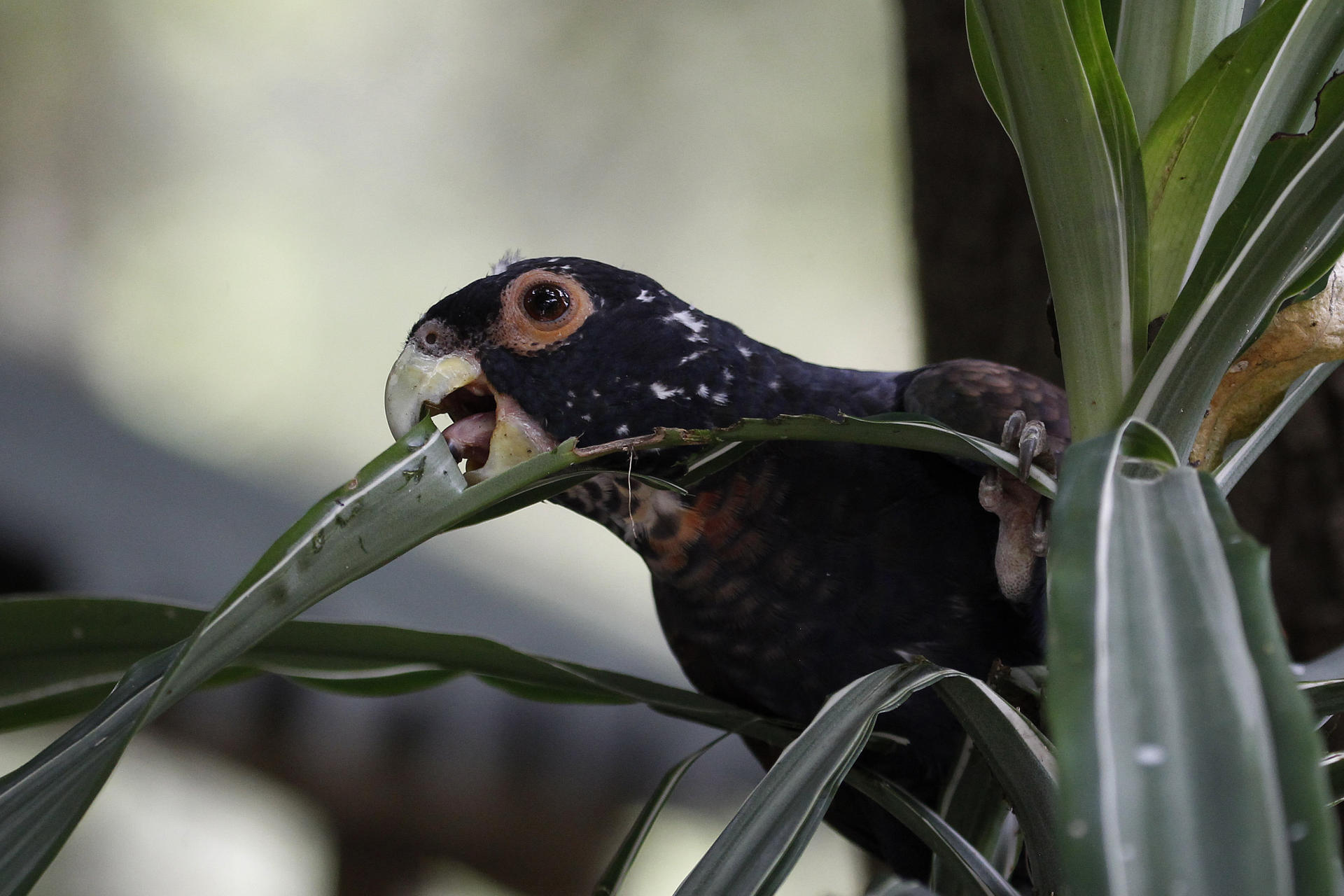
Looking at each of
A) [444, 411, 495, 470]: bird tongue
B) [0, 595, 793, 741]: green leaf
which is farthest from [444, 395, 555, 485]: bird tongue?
[0, 595, 793, 741]: green leaf

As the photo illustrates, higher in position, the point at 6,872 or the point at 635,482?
the point at 635,482

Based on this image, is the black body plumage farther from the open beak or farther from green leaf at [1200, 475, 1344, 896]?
green leaf at [1200, 475, 1344, 896]

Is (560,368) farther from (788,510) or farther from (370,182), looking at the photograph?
(370,182)

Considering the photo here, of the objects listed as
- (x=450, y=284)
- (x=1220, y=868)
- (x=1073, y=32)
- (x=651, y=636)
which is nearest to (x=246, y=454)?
(x=450, y=284)

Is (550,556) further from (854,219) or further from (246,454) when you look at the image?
(854,219)

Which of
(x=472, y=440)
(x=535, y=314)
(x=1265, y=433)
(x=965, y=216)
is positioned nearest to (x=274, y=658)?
(x=472, y=440)

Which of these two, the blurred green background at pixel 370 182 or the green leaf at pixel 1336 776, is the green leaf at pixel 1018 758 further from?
the blurred green background at pixel 370 182
